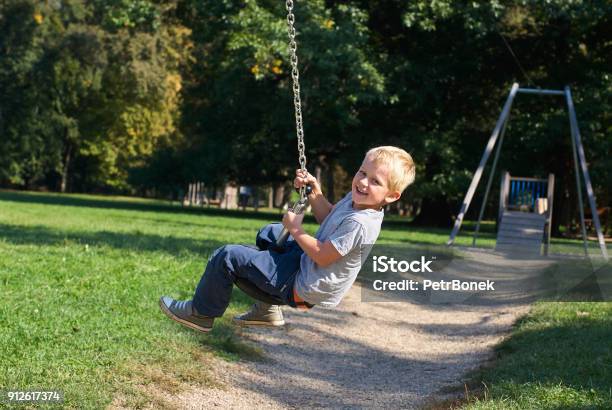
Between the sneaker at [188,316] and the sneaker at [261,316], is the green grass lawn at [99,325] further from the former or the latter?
the sneaker at [261,316]

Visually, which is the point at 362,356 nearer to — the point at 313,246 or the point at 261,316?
the point at 261,316

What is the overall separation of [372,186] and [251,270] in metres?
0.88

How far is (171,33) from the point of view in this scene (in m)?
42.1

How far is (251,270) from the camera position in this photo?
5.58m

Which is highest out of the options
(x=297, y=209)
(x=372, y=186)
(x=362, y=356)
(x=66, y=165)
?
(x=372, y=186)

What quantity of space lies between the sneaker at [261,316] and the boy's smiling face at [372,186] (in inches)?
43.4

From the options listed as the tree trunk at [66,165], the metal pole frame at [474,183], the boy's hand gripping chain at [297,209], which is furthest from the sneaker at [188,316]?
the tree trunk at [66,165]

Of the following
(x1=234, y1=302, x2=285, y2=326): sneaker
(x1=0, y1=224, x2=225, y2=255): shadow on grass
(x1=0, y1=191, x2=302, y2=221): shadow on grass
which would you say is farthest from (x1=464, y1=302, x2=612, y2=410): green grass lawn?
(x1=0, y1=191, x2=302, y2=221): shadow on grass

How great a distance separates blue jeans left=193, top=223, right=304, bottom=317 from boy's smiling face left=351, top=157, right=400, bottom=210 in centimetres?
59

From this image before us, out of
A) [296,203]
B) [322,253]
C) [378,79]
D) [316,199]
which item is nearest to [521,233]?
[378,79]

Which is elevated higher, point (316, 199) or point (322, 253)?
point (316, 199)

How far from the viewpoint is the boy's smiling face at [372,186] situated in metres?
5.46

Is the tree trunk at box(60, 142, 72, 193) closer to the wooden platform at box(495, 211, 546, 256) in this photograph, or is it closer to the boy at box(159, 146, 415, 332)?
the wooden platform at box(495, 211, 546, 256)

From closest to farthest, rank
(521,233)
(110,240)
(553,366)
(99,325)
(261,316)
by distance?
(261,316), (553,366), (99,325), (110,240), (521,233)
